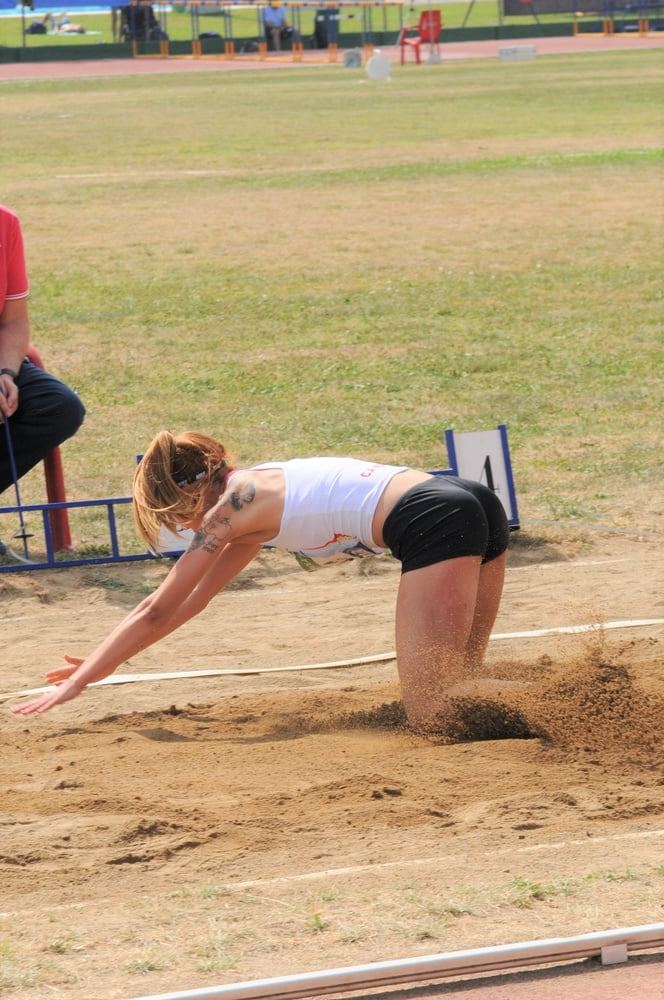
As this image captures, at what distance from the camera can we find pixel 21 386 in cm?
684

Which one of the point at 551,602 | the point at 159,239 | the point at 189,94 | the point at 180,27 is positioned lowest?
the point at 551,602

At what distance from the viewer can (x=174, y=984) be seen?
322cm

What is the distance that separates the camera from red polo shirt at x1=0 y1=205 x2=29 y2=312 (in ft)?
22.2

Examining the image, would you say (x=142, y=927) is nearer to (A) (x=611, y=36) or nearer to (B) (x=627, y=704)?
(B) (x=627, y=704)

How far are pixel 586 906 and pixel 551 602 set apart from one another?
2922mm

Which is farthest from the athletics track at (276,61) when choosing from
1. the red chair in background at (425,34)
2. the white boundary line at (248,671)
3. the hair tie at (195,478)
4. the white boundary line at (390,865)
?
the white boundary line at (390,865)

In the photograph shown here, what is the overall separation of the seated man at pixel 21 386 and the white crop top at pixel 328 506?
230 cm

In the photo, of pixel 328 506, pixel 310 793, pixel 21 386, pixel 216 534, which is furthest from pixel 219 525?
pixel 21 386

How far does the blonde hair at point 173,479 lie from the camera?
459 centimetres

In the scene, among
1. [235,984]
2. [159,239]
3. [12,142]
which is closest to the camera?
[235,984]

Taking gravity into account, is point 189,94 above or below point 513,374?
above

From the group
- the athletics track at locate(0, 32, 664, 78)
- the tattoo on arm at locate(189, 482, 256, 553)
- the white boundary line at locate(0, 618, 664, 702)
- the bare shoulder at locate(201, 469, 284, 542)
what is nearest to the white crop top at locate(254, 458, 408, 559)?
the bare shoulder at locate(201, 469, 284, 542)

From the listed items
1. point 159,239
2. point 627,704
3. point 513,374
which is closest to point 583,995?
point 627,704

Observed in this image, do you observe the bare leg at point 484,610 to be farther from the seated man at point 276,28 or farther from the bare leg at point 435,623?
the seated man at point 276,28
